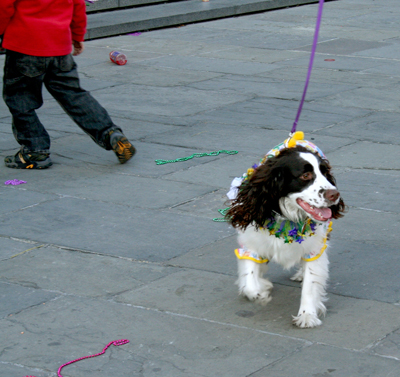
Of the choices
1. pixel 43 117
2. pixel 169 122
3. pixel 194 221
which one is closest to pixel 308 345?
pixel 194 221

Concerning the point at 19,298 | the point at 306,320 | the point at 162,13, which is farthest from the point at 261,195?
the point at 162,13

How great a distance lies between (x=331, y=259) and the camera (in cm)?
494

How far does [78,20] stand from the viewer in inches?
276

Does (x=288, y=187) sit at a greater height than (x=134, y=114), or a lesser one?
→ greater

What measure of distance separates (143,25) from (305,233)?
11550mm

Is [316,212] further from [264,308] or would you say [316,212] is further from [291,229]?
[264,308]

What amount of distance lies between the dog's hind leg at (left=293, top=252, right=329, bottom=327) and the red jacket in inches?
142

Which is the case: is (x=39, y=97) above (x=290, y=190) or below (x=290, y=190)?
below

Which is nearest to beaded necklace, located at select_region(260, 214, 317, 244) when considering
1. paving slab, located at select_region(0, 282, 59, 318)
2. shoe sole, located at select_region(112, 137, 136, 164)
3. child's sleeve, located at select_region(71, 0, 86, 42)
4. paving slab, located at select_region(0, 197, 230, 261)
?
paving slab, located at select_region(0, 197, 230, 261)

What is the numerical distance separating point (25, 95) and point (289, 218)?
12.3ft

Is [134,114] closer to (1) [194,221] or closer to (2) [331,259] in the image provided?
(1) [194,221]

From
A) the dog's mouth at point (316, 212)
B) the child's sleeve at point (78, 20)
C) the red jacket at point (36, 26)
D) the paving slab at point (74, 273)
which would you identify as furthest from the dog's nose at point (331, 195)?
the child's sleeve at point (78, 20)

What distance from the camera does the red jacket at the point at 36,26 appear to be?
6566mm

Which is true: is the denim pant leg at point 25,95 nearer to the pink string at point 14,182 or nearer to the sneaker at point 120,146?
the pink string at point 14,182
